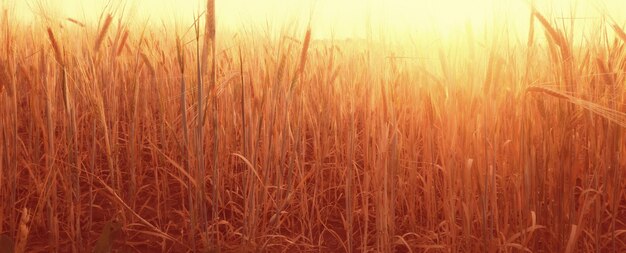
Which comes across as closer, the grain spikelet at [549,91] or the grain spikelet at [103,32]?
the grain spikelet at [549,91]

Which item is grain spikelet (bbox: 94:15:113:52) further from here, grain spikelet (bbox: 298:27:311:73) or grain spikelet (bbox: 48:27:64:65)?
grain spikelet (bbox: 298:27:311:73)

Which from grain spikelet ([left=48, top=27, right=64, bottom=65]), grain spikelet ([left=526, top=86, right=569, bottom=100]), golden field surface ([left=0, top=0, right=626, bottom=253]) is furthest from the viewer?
grain spikelet ([left=48, top=27, right=64, bottom=65])

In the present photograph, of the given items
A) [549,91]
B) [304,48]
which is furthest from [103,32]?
[549,91]

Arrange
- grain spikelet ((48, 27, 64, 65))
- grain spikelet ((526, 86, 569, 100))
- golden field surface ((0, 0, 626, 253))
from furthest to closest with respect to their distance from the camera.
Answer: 1. grain spikelet ((48, 27, 64, 65))
2. golden field surface ((0, 0, 626, 253))
3. grain spikelet ((526, 86, 569, 100))

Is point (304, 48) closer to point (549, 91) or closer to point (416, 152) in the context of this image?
point (416, 152)

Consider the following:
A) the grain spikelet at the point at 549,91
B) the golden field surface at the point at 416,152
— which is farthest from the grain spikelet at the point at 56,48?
the grain spikelet at the point at 549,91

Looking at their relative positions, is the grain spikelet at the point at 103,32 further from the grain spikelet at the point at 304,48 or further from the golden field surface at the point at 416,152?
the grain spikelet at the point at 304,48

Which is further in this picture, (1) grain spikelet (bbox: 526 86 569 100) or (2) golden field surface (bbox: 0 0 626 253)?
(2) golden field surface (bbox: 0 0 626 253)

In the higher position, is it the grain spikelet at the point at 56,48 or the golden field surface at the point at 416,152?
the grain spikelet at the point at 56,48

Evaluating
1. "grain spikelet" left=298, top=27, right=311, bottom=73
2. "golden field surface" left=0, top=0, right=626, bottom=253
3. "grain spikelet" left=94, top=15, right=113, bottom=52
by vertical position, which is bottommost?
"golden field surface" left=0, top=0, right=626, bottom=253

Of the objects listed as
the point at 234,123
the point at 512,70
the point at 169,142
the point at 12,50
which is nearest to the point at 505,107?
the point at 512,70

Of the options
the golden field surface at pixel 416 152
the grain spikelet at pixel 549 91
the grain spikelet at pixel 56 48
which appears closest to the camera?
the grain spikelet at pixel 549 91

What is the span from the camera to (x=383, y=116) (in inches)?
48.1

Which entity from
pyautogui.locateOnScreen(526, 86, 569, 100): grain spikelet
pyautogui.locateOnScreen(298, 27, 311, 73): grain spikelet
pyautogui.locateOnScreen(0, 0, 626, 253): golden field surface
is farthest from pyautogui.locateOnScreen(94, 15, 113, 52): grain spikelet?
pyautogui.locateOnScreen(526, 86, 569, 100): grain spikelet
